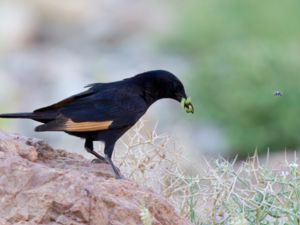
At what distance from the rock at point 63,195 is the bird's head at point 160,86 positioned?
1.27m

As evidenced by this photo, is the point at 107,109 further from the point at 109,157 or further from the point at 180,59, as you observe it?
the point at 180,59

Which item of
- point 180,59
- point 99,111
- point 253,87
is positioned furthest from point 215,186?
point 180,59

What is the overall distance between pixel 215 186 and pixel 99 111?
0.98m

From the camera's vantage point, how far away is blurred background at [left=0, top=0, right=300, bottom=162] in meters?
12.3

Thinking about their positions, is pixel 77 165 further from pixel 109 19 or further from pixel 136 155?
pixel 109 19

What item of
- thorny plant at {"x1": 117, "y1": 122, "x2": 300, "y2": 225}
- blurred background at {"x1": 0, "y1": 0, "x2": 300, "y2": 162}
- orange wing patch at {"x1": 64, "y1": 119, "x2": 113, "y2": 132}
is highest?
orange wing patch at {"x1": 64, "y1": 119, "x2": 113, "y2": 132}

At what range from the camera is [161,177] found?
4.95 metres

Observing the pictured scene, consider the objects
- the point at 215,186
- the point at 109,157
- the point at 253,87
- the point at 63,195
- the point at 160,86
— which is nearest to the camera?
the point at 63,195

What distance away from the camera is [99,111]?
5.38m

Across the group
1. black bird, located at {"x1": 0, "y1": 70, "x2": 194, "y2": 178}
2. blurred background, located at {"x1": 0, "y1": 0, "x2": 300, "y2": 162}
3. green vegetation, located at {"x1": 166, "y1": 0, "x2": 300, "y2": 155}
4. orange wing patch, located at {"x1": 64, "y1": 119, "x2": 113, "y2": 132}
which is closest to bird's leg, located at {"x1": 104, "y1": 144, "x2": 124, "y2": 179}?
black bird, located at {"x1": 0, "y1": 70, "x2": 194, "y2": 178}

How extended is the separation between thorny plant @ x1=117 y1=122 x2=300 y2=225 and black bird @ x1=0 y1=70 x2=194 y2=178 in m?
0.18

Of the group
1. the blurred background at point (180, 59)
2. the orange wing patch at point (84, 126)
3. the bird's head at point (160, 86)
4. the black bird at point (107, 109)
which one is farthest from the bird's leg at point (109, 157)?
the blurred background at point (180, 59)

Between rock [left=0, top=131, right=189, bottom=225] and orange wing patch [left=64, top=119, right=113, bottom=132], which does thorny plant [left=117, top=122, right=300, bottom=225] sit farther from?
rock [left=0, top=131, right=189, bottom=225]

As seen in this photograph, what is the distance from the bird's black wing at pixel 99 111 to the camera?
5.16 m
